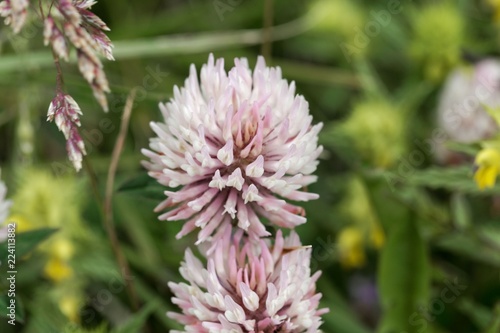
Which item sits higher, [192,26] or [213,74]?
[192,26]

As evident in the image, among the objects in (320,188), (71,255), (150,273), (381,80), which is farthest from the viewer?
(381,80)

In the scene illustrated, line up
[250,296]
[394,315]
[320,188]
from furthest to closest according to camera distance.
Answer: [320,188], [394,315], [250,296]

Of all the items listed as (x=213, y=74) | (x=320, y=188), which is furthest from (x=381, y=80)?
(x=213, y=74)

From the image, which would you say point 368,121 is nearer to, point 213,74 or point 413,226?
point 413,226

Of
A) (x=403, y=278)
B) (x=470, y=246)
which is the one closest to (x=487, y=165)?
(x=403, y=278)

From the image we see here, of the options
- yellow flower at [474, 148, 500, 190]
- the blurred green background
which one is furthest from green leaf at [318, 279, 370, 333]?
yellow flower at [474, 148, 500, 190]

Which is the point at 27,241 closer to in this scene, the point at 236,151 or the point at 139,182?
the point at 139,182

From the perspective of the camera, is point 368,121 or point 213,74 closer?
point 213,74

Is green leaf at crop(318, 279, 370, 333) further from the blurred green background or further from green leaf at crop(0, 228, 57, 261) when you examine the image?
green leaf at crop(0, 228, 57, 261)
